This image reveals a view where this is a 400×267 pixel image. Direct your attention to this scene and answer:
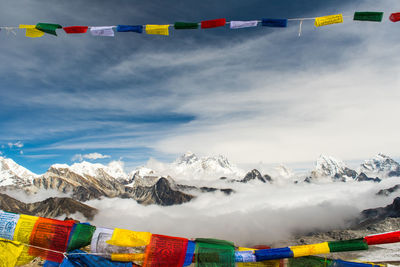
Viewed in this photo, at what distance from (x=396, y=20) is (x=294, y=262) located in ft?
48.4

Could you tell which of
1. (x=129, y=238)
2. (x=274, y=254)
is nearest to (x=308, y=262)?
(x=274, y=254)

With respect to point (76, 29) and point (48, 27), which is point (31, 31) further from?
point (76, 29)

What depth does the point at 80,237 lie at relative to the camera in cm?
686

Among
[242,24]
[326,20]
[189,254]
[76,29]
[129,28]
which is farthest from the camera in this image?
[76,29]

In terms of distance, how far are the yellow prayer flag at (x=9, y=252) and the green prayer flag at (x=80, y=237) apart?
5.24 feet

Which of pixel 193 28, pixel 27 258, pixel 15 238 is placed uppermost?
pixel 193 28

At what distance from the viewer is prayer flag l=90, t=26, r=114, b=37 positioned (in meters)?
15.6

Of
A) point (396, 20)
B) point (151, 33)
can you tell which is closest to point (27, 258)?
point (151, 33)

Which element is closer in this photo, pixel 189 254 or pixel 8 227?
pixel 189 254

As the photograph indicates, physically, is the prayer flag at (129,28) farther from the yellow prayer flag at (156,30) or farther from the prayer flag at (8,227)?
the prayer flag at (8,227)

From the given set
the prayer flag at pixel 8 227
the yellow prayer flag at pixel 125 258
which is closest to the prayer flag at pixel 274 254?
the yellow prayer flag at pixel 125 258

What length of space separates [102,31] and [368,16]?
15.2m

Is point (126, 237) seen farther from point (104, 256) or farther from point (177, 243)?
point (177, 243)

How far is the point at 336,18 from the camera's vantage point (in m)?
14.1
